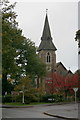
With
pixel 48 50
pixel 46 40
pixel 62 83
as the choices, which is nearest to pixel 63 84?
pixel 62 83

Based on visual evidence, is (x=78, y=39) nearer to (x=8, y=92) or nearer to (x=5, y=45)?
(x=5, y=45)

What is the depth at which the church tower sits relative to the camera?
10656 cm

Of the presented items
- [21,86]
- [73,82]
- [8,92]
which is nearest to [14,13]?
[21,86]

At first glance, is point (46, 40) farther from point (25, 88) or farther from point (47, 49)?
point (25, 88)

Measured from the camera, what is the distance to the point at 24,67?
224 ft

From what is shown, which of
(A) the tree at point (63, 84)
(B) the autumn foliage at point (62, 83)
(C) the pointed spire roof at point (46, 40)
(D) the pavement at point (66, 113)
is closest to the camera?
(D) the pavement at point (66, 113)

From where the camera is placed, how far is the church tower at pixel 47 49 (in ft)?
350

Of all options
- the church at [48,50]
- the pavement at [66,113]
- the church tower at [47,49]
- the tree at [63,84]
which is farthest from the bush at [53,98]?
the church tower at [47,49]

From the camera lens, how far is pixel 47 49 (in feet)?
350

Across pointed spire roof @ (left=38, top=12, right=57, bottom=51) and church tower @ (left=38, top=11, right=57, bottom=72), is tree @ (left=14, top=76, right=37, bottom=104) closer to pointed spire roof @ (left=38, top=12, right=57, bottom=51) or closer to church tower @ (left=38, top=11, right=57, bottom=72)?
church tower @ (left=38, top=11, right=57, bottom=72)

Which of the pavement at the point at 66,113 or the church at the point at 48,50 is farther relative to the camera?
the church at the point at 48,50

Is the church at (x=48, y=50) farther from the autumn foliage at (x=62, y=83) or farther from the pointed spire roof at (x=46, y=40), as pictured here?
the autumn foliage at (x=62, y=83)

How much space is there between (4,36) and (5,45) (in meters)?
1.12

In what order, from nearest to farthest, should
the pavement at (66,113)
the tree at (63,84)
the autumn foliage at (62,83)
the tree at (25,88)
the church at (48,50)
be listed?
the pavement at (66,113) → the tree at (25,88) → the autumn foliage at (62,83) → the tree at (63,84) → the church at (48,50)
